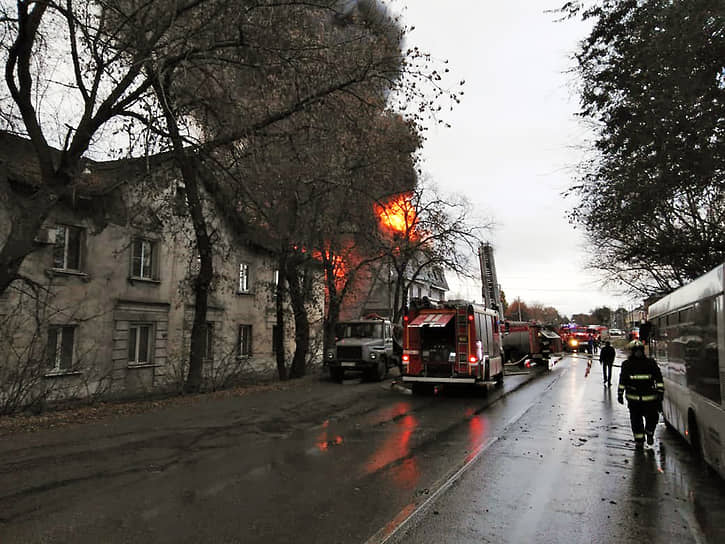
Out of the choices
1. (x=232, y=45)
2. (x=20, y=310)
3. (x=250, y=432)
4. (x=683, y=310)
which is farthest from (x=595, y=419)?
(x=20, y=310)

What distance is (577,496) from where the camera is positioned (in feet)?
19.8

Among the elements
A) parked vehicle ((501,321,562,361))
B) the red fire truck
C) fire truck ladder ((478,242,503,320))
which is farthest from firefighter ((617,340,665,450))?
parked vehicle ((501,321,562,361))

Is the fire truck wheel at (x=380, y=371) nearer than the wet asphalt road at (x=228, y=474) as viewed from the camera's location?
No

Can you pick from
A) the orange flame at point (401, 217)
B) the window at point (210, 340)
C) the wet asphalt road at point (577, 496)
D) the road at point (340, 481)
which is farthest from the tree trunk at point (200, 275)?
the orange flame at point (401, 217)

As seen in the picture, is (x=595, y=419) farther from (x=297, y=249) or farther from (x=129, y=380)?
(x=129, y=380)

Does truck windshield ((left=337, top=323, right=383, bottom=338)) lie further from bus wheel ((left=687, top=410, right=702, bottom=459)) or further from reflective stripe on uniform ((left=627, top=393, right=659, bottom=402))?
bus wheel ((left=687, top=410, right=702, bottom=459))

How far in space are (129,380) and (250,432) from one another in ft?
37.4

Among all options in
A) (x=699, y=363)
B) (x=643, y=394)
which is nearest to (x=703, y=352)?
(x=699, y=363)

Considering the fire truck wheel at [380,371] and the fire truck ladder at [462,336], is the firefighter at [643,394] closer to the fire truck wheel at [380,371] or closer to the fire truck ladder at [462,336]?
the fire truck ladder at [462,336]

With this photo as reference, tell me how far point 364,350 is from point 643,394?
13.0 m

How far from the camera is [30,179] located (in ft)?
50.0

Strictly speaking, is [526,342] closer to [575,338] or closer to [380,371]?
[380,371]

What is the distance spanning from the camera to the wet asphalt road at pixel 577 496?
16.1 ft

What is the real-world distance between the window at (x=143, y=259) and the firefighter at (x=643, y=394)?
16.9 m
